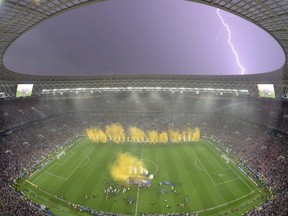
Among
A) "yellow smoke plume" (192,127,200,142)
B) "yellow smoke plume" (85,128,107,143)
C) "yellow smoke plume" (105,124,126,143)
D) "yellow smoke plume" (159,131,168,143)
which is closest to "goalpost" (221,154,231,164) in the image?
"yellow smoke plume" (192,127,200,142)

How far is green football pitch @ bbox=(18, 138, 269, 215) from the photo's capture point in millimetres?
34781

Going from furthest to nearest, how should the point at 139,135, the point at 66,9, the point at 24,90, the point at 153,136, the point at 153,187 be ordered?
the point at 24,90
the point at 139,135
the point at 153,136
the point at 153,187
the point at 66,9

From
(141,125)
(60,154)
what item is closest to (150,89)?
(141,125)

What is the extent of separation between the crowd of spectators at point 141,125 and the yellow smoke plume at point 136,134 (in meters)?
3.11

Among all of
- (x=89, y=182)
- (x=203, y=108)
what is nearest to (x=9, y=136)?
(x=89, y=182)

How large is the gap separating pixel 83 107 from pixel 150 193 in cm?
5360

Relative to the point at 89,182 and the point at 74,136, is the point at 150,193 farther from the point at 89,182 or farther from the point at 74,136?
the point at 74,136

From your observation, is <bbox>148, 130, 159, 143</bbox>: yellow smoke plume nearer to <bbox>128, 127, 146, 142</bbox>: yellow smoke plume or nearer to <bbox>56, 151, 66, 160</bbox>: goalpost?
<bbox>128, 127, 146, 142</bbox>: yellow smoke plume

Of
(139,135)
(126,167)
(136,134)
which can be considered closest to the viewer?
(126,167)

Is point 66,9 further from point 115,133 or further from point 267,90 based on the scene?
point 267,90

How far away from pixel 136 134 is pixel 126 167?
22.7m

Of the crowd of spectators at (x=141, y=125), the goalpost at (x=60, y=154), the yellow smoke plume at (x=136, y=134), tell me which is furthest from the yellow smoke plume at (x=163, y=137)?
the goalpost at (x=60, y=154)

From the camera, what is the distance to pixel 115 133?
71.1 m

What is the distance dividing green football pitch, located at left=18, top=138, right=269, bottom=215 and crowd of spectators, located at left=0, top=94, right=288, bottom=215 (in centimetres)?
343
